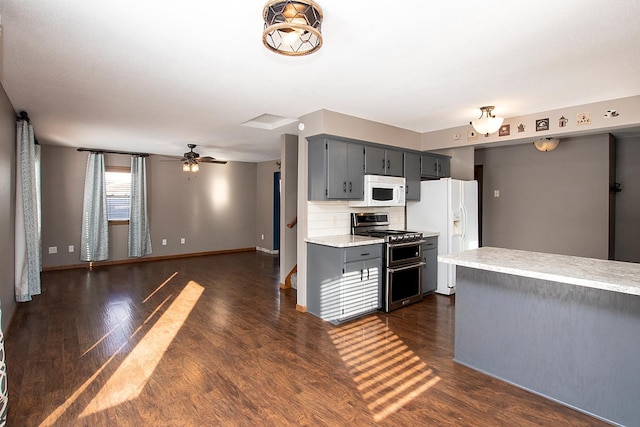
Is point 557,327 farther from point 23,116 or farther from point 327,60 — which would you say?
point 23,116

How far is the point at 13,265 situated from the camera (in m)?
3.98

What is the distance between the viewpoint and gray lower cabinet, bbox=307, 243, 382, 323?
362 cm

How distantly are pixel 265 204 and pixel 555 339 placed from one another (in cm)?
712

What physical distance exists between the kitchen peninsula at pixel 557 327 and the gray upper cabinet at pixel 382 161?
1870 mm

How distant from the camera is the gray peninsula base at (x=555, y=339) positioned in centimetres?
200

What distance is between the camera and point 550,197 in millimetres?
5719

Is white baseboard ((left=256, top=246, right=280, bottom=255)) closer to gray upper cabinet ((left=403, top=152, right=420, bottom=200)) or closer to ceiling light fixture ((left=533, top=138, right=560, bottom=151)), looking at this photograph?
gray upper cabinet ((left=403, top=152, right=420, bottom=200))

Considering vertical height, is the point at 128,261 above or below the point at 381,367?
above

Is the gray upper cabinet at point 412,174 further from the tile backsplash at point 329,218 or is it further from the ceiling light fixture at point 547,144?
the ceiling light fixture at point 547,144

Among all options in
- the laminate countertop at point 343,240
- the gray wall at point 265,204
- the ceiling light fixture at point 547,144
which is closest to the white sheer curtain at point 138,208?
the gray wall at point 265,204

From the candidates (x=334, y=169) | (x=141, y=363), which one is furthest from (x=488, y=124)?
(x=141, y=363)

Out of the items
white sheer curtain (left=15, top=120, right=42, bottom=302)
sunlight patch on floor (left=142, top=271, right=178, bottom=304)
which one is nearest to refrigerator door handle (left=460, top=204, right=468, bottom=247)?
sunlight patch on floor (left=142, top=271, right=178, bottom=304)

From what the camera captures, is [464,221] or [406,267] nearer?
[406,267]

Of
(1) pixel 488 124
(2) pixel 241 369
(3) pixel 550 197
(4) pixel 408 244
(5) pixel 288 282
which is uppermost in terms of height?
(1) pixel 488 124
